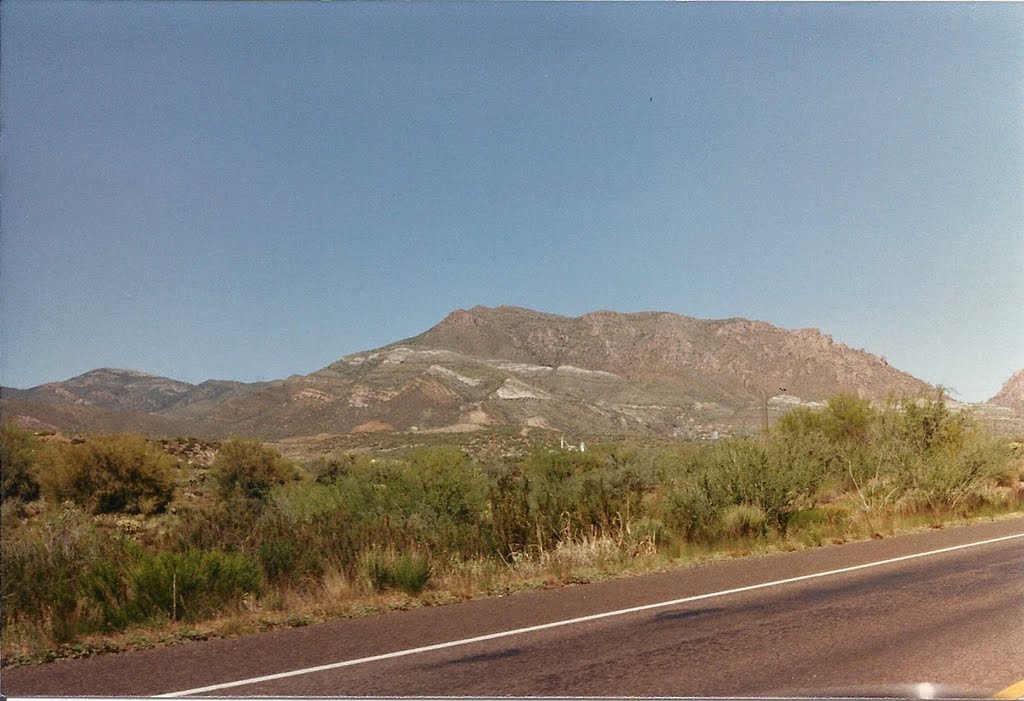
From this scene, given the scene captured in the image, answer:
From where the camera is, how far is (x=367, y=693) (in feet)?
19.9

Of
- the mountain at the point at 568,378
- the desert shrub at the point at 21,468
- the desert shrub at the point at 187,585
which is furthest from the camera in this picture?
the mountain at the point at 568,378

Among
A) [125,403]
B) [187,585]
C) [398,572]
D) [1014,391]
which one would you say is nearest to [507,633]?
[398,572]

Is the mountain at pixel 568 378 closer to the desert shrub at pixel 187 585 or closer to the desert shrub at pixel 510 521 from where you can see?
the desert shrub at pixel 510 521

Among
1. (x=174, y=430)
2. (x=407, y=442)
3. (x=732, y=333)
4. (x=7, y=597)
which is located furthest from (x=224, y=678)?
(x=732, y=333)

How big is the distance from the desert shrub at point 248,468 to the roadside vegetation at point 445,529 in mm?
5996

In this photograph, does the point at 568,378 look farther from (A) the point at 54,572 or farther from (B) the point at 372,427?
(A) the point at 54,572

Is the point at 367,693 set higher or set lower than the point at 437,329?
lower

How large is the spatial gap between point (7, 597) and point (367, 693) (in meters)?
6.08

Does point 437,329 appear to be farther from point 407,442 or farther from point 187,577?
point 187,577

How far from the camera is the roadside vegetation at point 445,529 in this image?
369 inches

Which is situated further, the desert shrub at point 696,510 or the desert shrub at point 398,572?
the desert shrub at point 696,510

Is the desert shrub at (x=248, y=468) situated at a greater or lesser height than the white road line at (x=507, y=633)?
greater

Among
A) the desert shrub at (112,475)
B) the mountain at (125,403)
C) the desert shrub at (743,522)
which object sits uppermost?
the mountain at (125,403)

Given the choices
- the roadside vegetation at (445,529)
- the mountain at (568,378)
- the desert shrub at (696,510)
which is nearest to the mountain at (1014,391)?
the roadside vegetation at (445,529)
